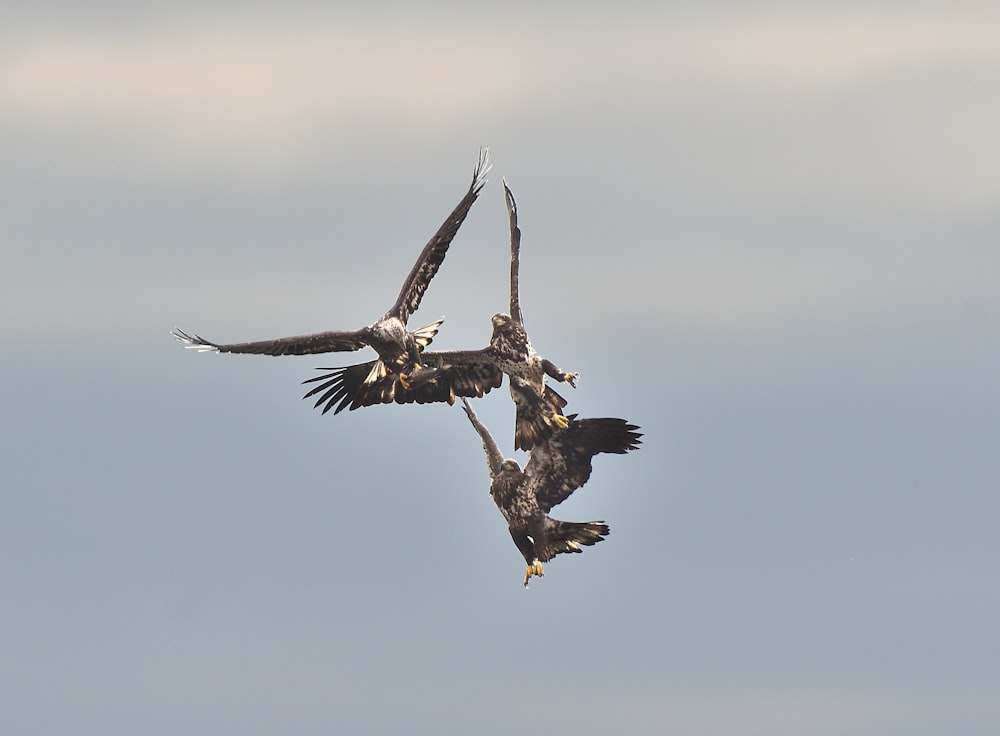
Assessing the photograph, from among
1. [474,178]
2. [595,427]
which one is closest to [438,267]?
[474,178]

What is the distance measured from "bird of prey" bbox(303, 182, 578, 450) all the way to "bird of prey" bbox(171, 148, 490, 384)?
395 mm

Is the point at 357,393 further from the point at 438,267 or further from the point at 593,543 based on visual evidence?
the point at 593,543

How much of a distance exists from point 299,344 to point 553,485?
645 cm

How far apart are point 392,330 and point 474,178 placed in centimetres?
439

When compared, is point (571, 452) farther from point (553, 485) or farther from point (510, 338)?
point (510, 338)

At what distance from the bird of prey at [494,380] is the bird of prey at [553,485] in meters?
0.64

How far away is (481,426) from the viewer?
48688 millimetres

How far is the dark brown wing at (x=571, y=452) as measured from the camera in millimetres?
44625

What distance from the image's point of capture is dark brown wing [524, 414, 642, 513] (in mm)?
44625

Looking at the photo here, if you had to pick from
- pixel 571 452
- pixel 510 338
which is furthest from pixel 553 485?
pixel 510 338

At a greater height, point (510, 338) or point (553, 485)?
point (510, 338)

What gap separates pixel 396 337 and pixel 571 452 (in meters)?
4.76

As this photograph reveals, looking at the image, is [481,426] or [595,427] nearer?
[595,427]

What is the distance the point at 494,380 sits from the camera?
4722 cm
